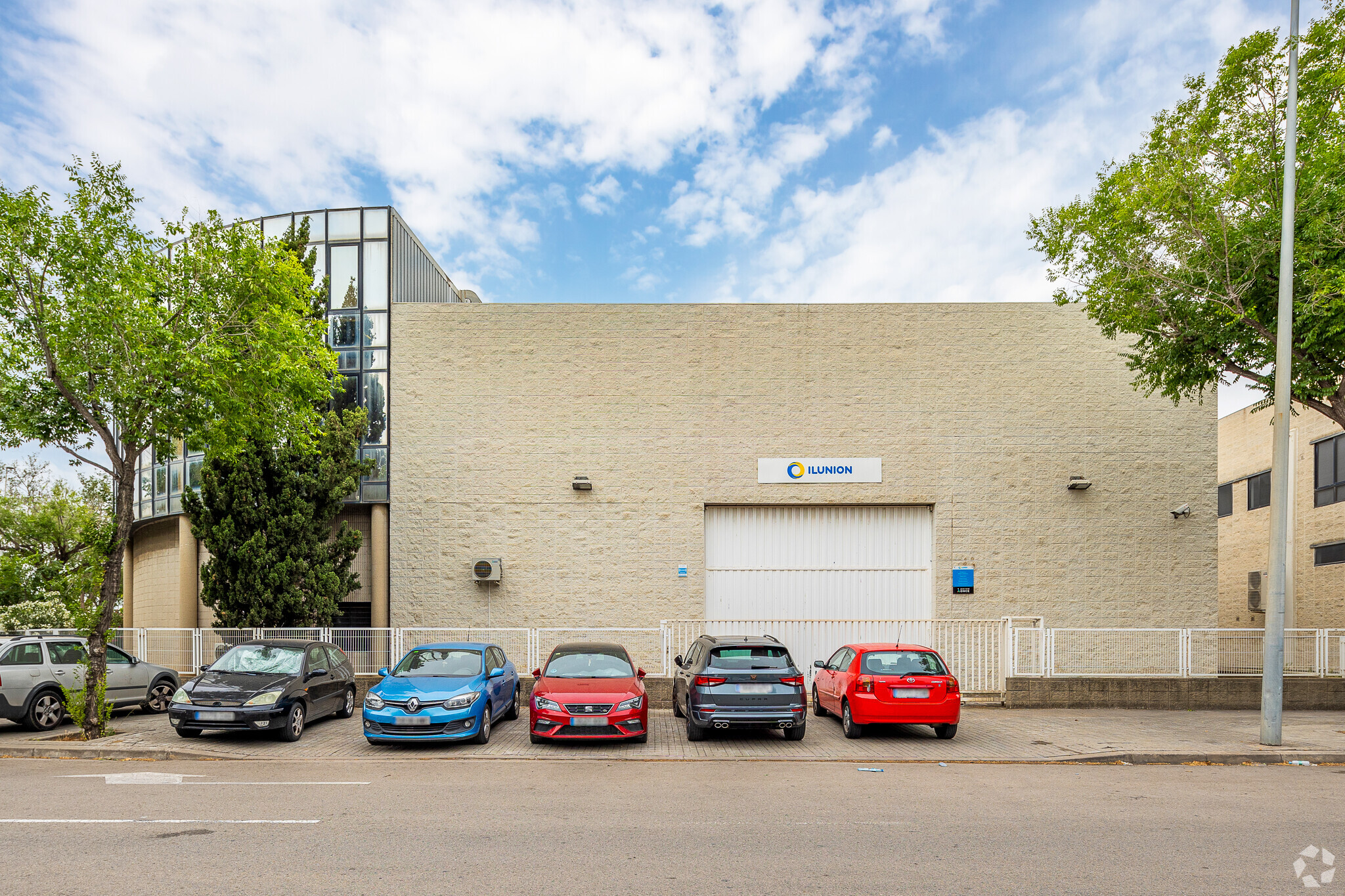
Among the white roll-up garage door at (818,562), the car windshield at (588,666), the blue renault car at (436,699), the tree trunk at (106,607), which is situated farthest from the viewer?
the white roll-up garage door at (818,562)

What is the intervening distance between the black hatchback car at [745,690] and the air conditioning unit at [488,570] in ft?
23.7

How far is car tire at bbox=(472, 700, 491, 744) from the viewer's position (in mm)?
12328

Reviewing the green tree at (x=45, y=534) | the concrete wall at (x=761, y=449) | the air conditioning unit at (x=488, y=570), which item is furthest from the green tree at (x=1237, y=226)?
the green tree at (x=45, y=534)

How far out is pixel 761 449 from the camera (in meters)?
19.0

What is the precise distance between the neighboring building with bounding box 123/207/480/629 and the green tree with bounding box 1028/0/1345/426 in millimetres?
14864

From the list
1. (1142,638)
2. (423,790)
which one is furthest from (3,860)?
(1142,638)

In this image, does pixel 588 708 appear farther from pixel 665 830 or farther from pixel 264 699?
pixel 665 830

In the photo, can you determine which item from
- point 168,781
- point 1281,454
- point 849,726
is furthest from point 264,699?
point 1281,454

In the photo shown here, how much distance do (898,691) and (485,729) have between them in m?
5.95

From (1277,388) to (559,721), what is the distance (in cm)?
1130

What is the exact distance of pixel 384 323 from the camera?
19.9m

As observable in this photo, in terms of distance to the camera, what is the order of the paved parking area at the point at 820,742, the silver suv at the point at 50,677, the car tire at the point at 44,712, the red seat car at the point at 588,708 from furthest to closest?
the car tire at the point at 44,712
the silver suv at the point at 50,677
the red seat car at the point at 588,708
the paved parking area at the point at 820,742

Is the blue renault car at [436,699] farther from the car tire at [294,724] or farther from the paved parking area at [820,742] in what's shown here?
the car tire at [294,724]

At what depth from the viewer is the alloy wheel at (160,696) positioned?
51.1 ft
